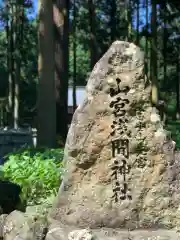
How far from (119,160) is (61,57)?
31.2ft

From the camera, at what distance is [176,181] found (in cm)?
491

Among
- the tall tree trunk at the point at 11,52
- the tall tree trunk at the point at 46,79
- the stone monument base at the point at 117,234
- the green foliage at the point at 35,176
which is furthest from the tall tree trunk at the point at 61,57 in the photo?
the tall tree trunk at the point at 11,52

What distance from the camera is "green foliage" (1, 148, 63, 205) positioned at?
7039 mm

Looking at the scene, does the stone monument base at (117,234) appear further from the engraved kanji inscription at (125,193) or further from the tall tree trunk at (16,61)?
the tall tree trunk at (16,61)

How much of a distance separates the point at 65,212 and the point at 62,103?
9315mm

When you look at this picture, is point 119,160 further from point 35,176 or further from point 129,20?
point 129,20

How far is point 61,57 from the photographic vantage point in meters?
14.2

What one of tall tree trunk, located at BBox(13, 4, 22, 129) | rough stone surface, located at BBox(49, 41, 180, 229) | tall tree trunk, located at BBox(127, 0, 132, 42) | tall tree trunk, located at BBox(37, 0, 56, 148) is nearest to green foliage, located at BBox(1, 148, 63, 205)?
rough stone surface, located at BBox(49, 41, 180, 229)

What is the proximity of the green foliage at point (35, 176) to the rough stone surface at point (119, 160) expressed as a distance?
5.44 ft

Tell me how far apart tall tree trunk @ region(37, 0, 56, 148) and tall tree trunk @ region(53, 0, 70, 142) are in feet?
4.82

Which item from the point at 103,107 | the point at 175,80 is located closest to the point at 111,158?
the point at 103,107

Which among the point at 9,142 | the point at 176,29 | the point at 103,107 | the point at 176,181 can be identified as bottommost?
the point at 9,142

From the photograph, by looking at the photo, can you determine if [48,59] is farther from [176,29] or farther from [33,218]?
[176,29]

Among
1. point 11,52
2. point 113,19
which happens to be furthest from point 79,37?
point 11,52
